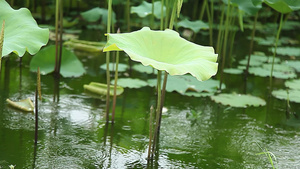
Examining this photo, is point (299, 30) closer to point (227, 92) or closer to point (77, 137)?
point (227, 92)

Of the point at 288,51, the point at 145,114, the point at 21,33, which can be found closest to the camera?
the point at 21,33

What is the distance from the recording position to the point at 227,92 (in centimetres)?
375

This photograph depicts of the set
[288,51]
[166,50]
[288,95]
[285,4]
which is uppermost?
[285,4]

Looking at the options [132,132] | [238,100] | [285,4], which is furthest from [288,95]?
[132,132]

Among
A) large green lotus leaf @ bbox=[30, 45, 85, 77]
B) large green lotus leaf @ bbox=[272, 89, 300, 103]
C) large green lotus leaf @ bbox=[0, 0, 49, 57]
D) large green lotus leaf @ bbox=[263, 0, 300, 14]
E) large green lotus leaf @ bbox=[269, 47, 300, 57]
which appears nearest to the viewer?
large green lotus leaf @ bbox=[0, 0, 49, 57]

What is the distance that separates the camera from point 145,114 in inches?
124

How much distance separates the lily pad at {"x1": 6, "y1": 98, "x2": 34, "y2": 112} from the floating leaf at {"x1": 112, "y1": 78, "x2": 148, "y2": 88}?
826mm

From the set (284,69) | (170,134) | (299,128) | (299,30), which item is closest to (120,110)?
(170,134)

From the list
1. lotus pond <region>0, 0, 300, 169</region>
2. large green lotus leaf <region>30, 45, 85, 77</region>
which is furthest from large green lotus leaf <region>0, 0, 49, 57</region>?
large green lotus leaf <region>30, 45, 85, 77</region>

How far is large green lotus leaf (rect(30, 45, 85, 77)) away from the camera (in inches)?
150

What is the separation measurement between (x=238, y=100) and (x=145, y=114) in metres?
0.78

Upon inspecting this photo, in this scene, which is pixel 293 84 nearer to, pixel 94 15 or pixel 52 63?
pixel 52 63

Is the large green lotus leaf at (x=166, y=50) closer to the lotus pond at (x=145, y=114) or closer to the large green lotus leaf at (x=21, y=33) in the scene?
the lotus pond at (x=145, y=114)

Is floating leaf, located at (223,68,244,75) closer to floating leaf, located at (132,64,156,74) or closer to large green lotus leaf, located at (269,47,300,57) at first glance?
floating leaf, located at (132,64,156,74)
